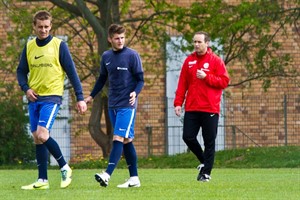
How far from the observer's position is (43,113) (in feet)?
A: 43.0

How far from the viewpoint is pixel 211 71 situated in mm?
14766

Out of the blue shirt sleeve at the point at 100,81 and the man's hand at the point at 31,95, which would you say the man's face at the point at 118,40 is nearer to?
the blue shirt sleeve at the point at 100,81

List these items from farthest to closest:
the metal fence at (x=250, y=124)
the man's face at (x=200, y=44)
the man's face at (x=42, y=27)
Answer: the metal fence at (x=250, y=124)
the man's face at (x=200, y=44)
the man's face at (x=42, y=27)

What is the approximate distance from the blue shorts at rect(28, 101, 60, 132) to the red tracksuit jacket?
2.30 m

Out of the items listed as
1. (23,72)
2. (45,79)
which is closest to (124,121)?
(45,79)

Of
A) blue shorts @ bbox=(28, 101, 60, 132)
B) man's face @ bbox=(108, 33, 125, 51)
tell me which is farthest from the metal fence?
blue shorts @ bbox=(28, 101, 60, 132)

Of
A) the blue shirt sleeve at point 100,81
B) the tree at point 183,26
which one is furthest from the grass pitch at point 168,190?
the tree at point 183,26

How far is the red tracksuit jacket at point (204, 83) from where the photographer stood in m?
14.7

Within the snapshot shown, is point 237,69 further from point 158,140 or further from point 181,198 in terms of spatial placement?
point 181,198

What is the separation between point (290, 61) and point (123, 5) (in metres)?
4.49

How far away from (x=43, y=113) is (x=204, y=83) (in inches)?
101

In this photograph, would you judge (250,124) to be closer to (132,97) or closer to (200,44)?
(200,44)

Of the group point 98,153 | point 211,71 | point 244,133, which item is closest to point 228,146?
point 244,133

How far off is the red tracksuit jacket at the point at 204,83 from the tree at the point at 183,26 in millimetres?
10827
